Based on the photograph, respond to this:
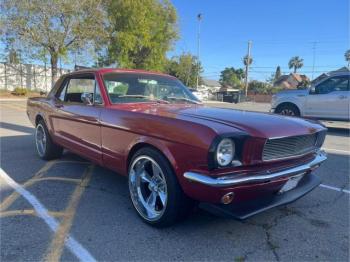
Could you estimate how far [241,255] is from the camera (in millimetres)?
2789

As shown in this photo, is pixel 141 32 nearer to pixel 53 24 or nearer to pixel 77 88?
pixel 53 24

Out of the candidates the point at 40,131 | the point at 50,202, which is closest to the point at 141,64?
the point at 40,131

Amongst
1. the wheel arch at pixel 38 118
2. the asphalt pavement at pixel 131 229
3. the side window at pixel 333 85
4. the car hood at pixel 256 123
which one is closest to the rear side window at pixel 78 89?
the wheel arch at pixel 38 118

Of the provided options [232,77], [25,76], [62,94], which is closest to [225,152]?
[62,94]

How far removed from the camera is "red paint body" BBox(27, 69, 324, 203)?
107 inches

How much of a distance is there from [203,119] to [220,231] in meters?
1.13

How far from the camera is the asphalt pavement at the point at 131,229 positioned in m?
2.79

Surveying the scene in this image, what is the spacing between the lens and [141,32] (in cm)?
3116

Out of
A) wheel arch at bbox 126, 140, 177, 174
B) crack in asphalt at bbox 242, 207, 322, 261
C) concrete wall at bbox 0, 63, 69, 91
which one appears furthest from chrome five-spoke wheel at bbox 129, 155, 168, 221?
concrete wall at bbox 0, 63, 69, 91

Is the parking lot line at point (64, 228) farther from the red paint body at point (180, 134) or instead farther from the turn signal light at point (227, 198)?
the turn signal light at point (227, 198)

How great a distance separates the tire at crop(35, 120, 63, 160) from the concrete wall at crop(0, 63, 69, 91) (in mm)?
27348

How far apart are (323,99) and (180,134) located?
925 centimetres

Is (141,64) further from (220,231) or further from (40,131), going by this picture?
(220,231)

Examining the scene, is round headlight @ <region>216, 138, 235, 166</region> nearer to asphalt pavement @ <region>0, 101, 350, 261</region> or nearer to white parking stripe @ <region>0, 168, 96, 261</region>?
asphalt pavement @ <region>0, 101, 350, 261</region>
